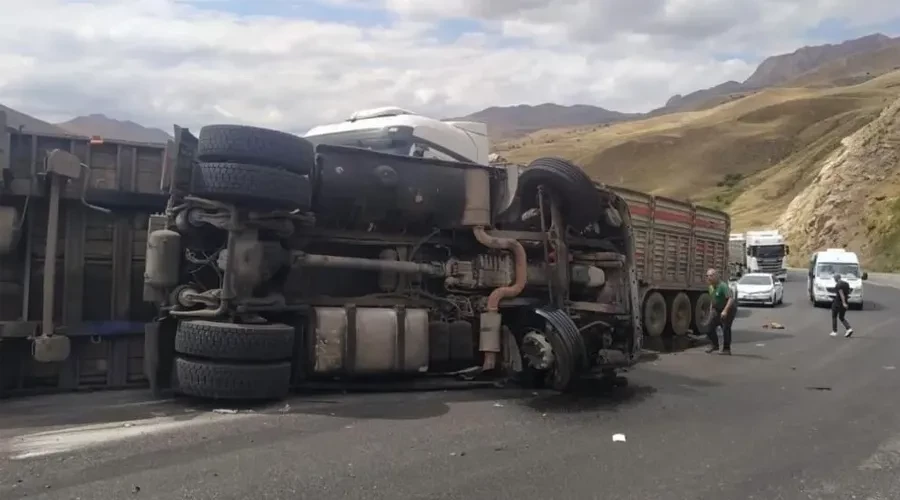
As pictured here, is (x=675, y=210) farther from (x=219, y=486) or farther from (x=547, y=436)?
(x=219, y=486)

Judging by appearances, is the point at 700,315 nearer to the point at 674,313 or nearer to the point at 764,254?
the point at 674,313

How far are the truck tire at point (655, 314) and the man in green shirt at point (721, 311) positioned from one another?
1.59 meters

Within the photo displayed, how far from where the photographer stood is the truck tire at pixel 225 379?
731 cm

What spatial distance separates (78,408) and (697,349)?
10650 mm

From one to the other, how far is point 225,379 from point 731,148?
391 feet

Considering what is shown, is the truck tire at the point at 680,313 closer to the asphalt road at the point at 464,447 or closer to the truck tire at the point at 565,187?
the asphalt road at the point at 464,447

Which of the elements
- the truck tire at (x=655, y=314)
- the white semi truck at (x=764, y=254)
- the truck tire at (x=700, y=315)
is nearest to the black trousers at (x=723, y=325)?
the truck tire at (x=655, y=314)

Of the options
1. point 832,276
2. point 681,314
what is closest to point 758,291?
point 832,276

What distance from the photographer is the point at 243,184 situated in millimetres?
7535

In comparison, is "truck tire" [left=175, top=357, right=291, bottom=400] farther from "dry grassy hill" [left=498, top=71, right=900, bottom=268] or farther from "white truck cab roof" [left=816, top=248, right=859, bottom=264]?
"dry grassy hill" [left=498, top=71, right=900, bottom=268]

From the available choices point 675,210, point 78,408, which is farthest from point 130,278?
point 675,210

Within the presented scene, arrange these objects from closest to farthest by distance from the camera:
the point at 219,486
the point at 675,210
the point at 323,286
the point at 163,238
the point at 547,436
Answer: the point at 219,486 → the point at 547,436 → the point at 163,238 → the point at 323,286 → the point at 675,210

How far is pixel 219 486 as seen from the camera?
5.22 meters

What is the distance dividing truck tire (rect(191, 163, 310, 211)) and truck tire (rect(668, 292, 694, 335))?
11.1 m
